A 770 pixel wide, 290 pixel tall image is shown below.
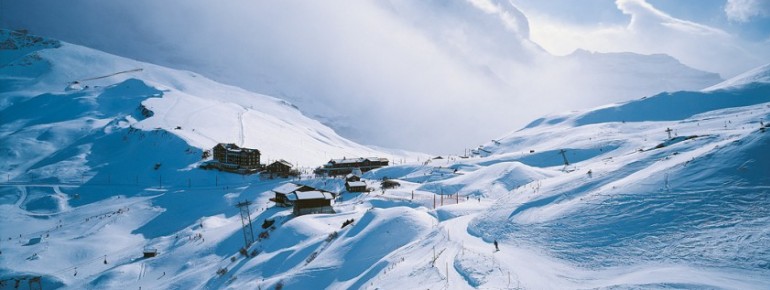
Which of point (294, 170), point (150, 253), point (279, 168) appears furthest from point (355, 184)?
point (150, 253)

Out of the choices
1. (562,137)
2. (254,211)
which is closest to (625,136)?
(562,137)

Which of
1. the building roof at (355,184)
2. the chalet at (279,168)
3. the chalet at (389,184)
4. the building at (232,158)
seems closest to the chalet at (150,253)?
the building roof at (355,184)

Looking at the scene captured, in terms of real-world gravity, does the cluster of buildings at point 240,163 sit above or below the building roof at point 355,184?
above

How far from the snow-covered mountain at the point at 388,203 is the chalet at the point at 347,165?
28.3 ft

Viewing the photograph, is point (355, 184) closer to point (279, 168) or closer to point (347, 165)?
point (279, 168)

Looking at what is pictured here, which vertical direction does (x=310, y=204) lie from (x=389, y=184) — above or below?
below

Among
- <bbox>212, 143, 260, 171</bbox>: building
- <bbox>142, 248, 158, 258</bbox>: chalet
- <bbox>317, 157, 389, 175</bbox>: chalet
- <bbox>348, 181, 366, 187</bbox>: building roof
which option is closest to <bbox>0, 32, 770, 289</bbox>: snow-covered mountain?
<bbox>142, 248, 158, 258</bbox>: chalet

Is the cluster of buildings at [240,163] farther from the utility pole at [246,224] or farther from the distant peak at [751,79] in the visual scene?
the distant peak at [751,79]

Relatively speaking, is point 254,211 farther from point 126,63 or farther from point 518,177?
point 126,63

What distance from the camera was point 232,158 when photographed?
228 feet

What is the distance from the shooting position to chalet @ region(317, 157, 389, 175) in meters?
74.7

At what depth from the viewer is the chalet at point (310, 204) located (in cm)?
4500

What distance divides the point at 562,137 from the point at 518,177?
41.1 metres

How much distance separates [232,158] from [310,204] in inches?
1172
